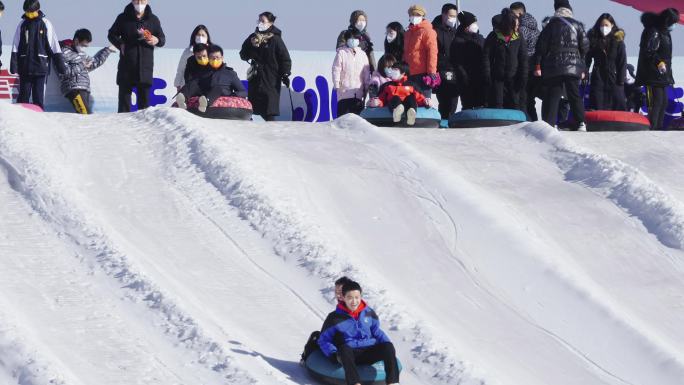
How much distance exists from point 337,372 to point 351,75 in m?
7.63

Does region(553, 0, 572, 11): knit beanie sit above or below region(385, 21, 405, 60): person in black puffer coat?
above

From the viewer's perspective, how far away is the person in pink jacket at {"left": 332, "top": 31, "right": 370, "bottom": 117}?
604 inches

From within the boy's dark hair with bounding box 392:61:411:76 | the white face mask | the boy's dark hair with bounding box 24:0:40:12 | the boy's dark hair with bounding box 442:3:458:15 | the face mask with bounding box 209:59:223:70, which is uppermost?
the boy's dark hair with bounding box 442:3:458:15

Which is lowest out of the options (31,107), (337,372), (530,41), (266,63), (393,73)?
(337,372)

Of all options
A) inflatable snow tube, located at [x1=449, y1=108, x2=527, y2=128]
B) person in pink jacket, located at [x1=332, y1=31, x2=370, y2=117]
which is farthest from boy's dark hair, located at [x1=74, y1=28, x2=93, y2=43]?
inflatable snow tube, located at [x1=449, y1=108, x2=527, y2=128]

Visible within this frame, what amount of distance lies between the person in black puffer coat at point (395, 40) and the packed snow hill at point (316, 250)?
2213 millimetres

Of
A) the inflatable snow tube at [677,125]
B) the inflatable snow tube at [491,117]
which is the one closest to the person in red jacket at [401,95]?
the inflatable snow tube at [491,117]

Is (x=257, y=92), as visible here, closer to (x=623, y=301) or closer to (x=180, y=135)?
(x=180, y=135)

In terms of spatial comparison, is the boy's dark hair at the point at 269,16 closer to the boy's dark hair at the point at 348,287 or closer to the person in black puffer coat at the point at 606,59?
the person in black puffer coat at the point at 606,59

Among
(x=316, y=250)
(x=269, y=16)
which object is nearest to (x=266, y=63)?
(x=269, y=16)

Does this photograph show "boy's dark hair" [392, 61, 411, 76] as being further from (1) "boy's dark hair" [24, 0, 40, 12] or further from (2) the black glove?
(2) the black glove

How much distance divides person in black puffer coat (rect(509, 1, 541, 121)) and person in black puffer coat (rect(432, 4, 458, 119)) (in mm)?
682

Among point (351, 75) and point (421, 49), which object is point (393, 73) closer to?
point (421, 49)

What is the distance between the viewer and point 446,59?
50.5 ft
